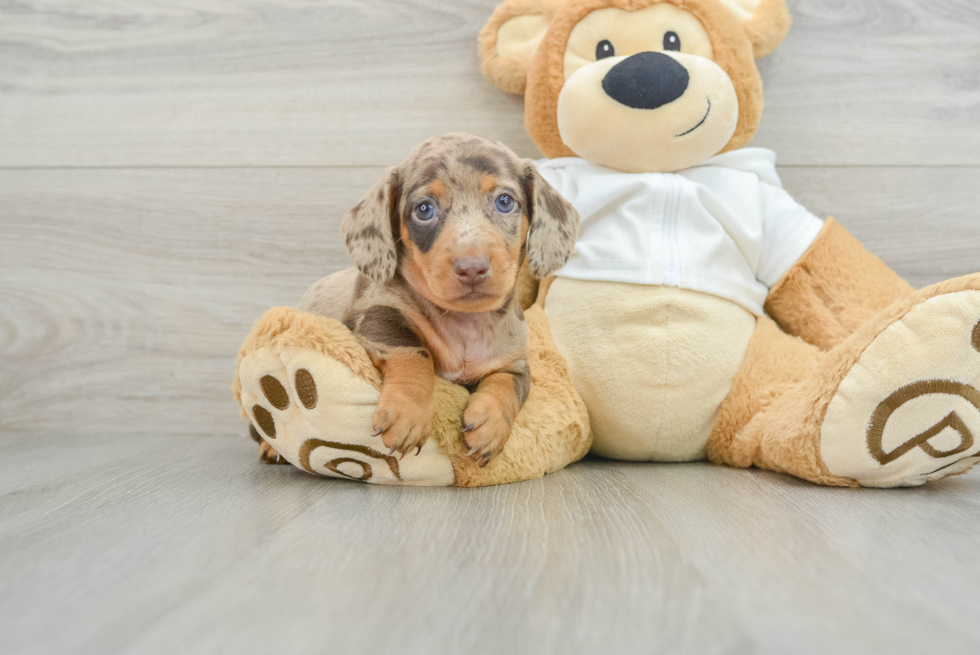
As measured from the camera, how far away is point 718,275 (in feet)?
5.15

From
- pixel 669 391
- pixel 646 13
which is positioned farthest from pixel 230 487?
pixel 646 13

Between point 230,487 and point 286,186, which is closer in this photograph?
point 230,487

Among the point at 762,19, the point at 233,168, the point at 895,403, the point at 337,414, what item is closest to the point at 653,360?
the point at 895,403

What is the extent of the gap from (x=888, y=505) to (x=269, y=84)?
1.92 meters

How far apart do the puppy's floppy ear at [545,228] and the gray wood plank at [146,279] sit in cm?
85

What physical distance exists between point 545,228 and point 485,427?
1.31 feet

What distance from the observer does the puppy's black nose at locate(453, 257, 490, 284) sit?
112cm

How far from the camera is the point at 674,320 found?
1.50 metres

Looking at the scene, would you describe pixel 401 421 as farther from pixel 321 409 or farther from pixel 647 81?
pixel 647 81

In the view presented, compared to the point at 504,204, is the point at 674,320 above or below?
below

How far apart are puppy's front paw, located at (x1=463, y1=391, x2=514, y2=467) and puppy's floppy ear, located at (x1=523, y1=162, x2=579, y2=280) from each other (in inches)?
10.6

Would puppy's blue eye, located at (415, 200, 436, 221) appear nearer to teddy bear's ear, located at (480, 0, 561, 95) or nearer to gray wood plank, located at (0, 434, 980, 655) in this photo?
gray wood plank, located at (0, 434, 980, 655)

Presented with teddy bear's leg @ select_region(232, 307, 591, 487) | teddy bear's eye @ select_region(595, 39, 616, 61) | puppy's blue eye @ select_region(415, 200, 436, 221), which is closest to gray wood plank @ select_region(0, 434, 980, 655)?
teddy bear's leg @ select_region(232, 307, 591, 487)

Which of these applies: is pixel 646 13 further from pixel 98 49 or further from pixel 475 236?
pixel 98 49
